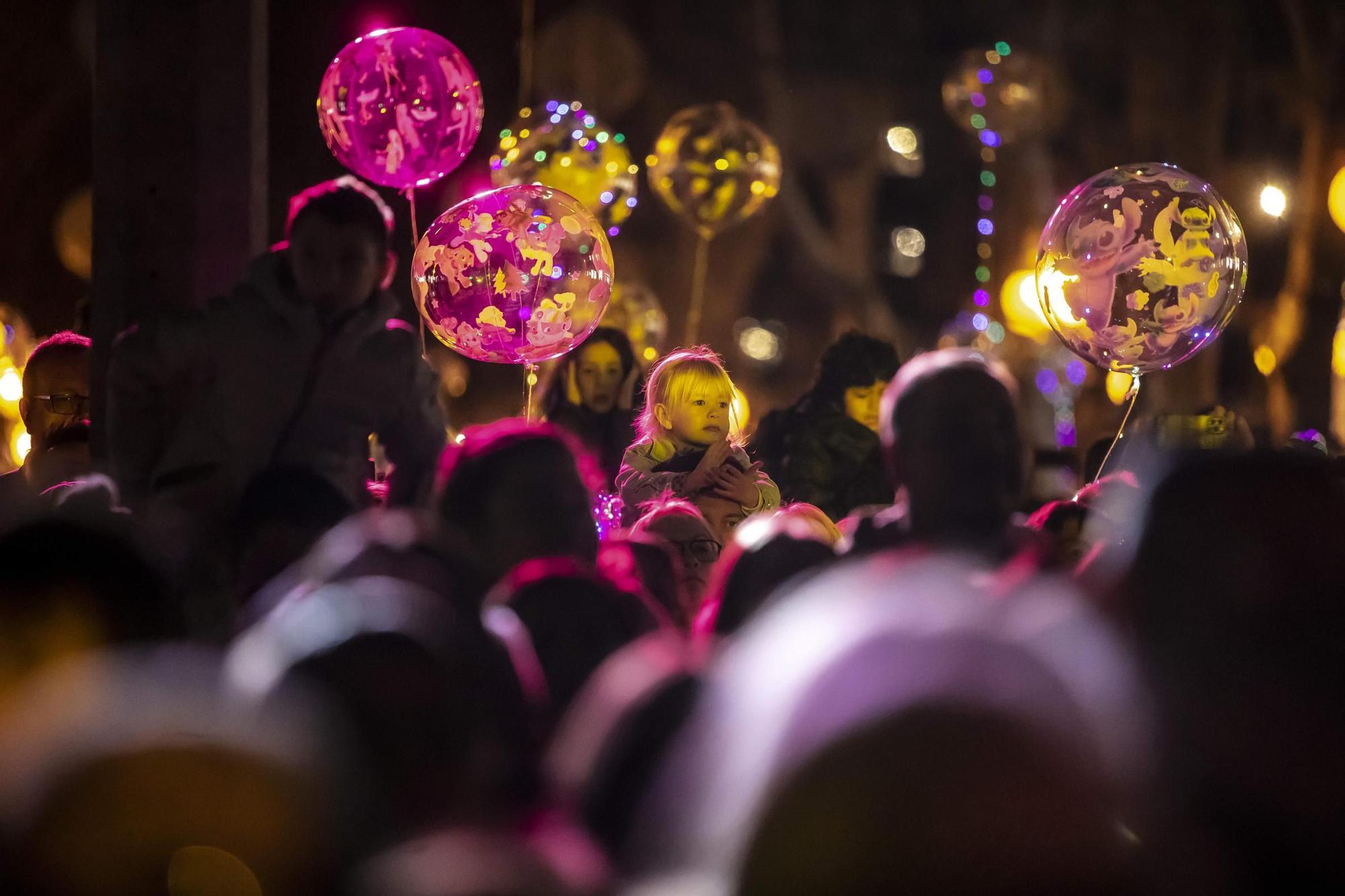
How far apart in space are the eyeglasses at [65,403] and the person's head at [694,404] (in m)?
1.83

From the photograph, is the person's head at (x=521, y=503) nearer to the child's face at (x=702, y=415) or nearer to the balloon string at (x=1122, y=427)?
the child's face at (x=702, y=415)

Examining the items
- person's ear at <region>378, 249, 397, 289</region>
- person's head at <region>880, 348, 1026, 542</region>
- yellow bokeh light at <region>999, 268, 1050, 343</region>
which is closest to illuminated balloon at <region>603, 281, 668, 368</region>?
person's ear at <region>378, 249, 397, 289</region>

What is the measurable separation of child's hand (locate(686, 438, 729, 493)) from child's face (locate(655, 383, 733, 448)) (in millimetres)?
42

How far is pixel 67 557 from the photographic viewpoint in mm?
2258

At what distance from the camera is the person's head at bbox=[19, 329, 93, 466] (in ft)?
14.5

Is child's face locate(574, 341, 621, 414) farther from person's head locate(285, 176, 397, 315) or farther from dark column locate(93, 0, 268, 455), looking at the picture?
person's head locate(285, 176, 397, 315)

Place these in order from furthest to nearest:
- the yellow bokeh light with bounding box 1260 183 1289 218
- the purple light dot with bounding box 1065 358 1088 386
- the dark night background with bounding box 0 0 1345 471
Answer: the yellow bokeh light with bounding box 1260 183 1289 218 < the purple light dot with bounding box 1065 358 1088 386 < the dark night background with bounding box 0 0 1345 471

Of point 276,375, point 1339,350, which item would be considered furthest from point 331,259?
point 1339,350

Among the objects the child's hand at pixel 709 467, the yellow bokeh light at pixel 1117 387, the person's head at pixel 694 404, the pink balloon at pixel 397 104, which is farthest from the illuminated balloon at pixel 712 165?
the yellow bokeh light at pixel 1117 387

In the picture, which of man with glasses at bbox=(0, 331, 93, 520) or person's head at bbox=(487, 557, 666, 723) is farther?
man with glasses at bbox=(0, 331, 93, 520)

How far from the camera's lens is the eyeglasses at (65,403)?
455 cm

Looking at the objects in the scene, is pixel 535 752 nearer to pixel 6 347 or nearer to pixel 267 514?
pixel 267 514

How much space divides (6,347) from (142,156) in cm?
498

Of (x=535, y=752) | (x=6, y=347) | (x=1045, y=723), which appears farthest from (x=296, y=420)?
(x=6, y=347)
